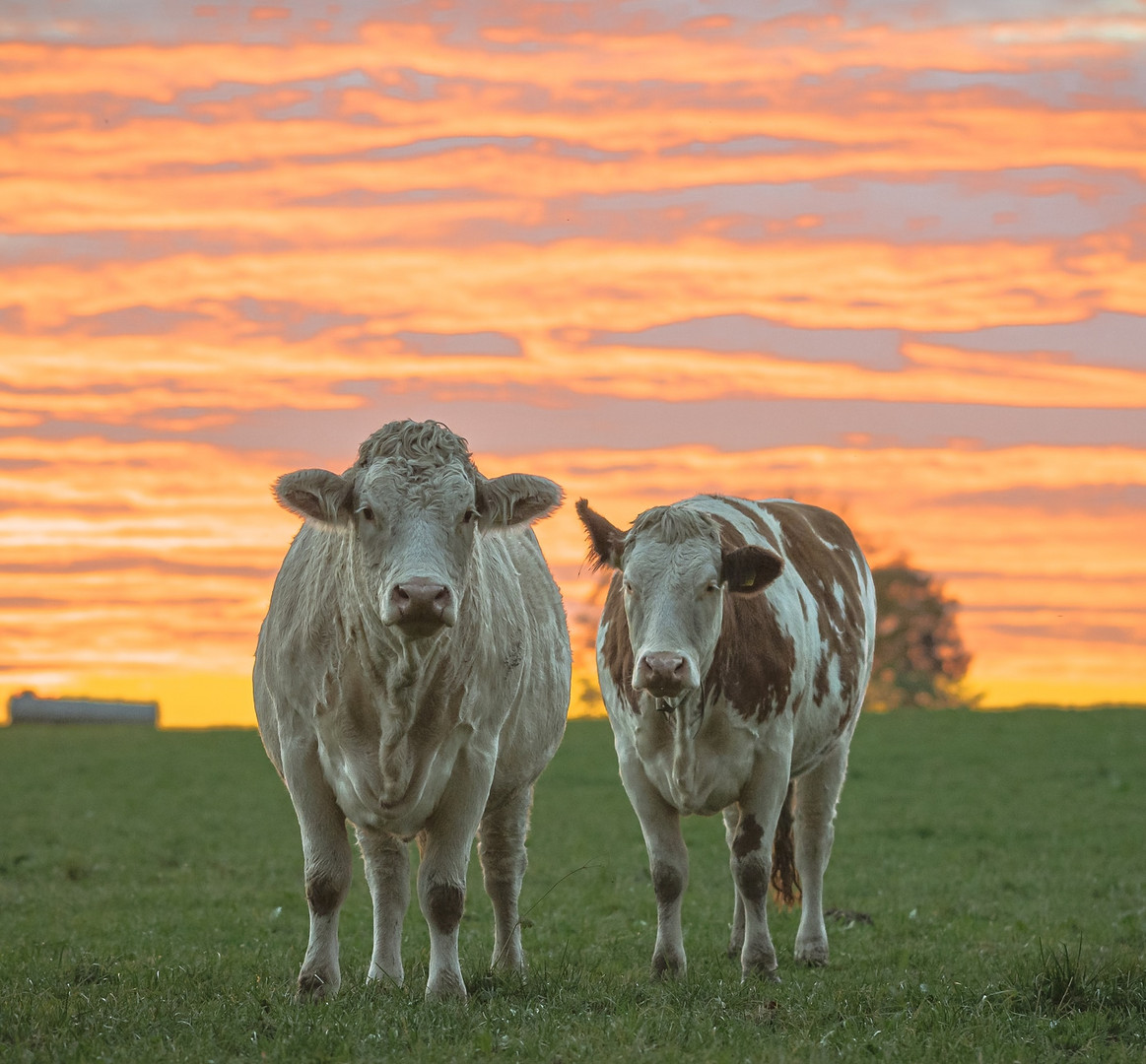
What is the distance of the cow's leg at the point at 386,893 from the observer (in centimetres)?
877

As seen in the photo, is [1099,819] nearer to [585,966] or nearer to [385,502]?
[585,966]

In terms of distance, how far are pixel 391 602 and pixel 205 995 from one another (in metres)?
2.62

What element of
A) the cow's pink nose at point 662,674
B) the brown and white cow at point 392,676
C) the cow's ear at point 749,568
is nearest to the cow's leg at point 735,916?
the cow's ear at point 749,568

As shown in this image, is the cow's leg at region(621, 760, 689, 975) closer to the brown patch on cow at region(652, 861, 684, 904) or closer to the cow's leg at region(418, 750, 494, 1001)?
the brown patch on cow at region(652, 861, 684, 904)

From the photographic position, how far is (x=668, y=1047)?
671 cm

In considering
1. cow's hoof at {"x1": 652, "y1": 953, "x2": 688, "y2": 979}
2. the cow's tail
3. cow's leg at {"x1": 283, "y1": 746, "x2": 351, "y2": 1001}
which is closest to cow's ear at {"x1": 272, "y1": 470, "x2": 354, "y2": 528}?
cow's leg at {"x1": 283, "y1": 746, "x2": 351, "y2": 1001}

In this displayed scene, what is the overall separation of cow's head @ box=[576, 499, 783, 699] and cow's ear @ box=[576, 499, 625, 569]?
0.02 metres

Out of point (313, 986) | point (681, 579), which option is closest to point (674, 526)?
point (681, 579)

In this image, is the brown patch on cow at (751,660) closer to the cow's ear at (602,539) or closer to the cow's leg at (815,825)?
the cow's ear at (602,539)

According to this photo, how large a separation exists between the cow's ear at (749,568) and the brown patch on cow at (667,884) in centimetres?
175

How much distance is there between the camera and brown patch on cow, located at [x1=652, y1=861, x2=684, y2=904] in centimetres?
945

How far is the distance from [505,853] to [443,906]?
1800 mm

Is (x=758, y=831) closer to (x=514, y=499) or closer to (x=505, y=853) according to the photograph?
(x=505, y=853)

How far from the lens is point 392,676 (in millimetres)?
7941
